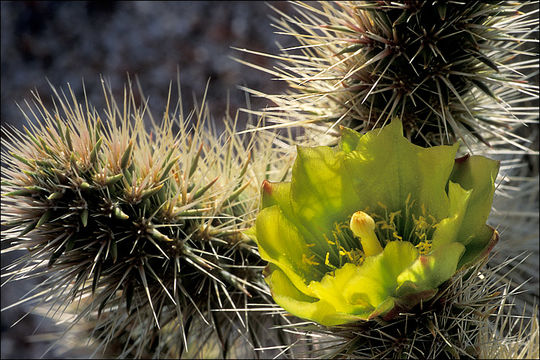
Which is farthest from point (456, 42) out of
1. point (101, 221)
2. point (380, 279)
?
point (101, 221)

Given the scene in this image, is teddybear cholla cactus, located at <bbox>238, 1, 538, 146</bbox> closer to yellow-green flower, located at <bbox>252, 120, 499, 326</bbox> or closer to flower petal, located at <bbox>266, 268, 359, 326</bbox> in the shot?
yellow-green flower, located at <bbox>252, 120, 499, 326</bbox>

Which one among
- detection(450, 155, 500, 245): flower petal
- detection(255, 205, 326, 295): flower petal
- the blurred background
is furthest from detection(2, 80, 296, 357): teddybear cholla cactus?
the blurred background

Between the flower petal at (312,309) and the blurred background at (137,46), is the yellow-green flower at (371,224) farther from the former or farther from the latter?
the blurred background at (137,46)

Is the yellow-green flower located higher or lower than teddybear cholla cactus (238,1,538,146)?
lower

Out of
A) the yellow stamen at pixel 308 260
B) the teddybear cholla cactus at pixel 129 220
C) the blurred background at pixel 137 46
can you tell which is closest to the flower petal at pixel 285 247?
the yellow stamen at pixel 308 260

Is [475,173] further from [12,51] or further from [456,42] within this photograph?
[12,51]

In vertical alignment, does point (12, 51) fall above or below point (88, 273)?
above

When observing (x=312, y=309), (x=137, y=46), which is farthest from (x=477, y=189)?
(x=137, y=46)

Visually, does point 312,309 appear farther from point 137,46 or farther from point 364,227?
point 137,46
